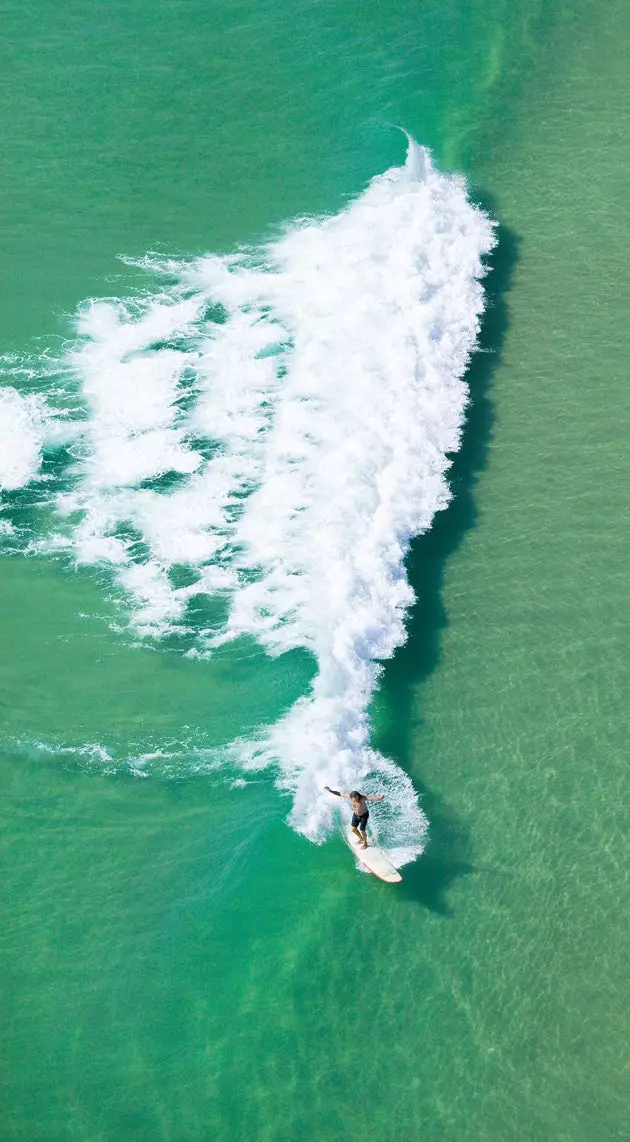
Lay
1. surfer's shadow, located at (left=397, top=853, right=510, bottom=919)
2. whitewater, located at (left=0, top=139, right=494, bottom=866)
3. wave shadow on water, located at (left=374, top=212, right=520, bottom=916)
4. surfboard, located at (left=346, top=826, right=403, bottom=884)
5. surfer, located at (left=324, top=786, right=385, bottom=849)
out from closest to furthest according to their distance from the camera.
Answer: surfer, located at (left=324, top=786, right=385, bottom=849), surfboard, located at (left=346, top=826, right=403, bottom=884), surfer's shadow, located at (left=397, top=853, right=510, bottom=919), wave shadow on water, located at (left=374, top=212, right=520, bottom=916), whitewater, located at (left=0, top=139, right=494, bottom=866)

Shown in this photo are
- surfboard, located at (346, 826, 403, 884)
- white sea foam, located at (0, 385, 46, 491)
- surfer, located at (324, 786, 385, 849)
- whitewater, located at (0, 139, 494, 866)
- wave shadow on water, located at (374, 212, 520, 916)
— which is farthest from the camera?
white sea foam, located at (0, 385, 46, 491)

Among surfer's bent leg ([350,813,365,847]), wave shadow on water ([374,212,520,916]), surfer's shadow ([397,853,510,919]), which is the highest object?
wave shadow on water ([374,212,520,916])

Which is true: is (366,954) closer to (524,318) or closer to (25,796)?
(25,796)

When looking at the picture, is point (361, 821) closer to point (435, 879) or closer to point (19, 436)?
point (435, 879)

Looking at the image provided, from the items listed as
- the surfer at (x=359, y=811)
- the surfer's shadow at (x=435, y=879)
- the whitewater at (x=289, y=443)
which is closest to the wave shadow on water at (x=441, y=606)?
the surfer's shadow at (x=435, y=879)

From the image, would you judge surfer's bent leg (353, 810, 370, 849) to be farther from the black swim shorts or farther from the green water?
the green water

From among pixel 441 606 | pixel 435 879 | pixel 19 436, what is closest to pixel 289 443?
pixel 441 606

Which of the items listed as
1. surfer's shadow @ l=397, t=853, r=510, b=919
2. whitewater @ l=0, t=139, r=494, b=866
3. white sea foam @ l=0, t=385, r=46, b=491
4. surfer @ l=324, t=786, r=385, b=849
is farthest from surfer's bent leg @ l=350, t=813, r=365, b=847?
white sea foam @ l=0, t=385, r=46, b=491
